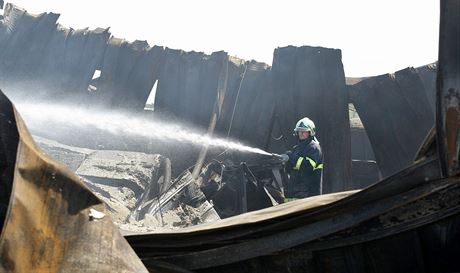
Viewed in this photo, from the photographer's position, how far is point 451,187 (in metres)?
2.03

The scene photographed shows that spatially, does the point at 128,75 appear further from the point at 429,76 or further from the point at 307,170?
the point at 307,170

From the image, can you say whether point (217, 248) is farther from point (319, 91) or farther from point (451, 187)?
point (319, 91)

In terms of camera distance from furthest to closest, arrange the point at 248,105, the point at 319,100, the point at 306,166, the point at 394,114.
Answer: the point at 248,105
the point at 319,100
the point at 394,114
the point at 306,166

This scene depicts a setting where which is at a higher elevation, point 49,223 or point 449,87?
point 449,87

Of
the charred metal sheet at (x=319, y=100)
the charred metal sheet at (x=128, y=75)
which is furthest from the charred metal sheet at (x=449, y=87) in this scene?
the charred metal sheet at (x=128, y=75)

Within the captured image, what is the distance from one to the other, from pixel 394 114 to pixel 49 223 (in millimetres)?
9653

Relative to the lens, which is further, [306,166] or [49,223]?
[306,166]

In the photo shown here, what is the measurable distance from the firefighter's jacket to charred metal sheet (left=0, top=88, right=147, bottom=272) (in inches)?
218

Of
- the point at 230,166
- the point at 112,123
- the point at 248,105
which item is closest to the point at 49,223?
the point at 230,166

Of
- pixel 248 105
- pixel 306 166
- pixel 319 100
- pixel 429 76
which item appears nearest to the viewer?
pixel 306 166

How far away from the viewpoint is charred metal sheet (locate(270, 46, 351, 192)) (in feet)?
34.6

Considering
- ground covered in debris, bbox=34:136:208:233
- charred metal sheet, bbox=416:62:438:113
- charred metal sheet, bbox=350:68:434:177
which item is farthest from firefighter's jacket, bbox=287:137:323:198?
charred metal sheet, bbox=416:62:438:113

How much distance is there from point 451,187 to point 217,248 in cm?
100

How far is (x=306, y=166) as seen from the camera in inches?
291
